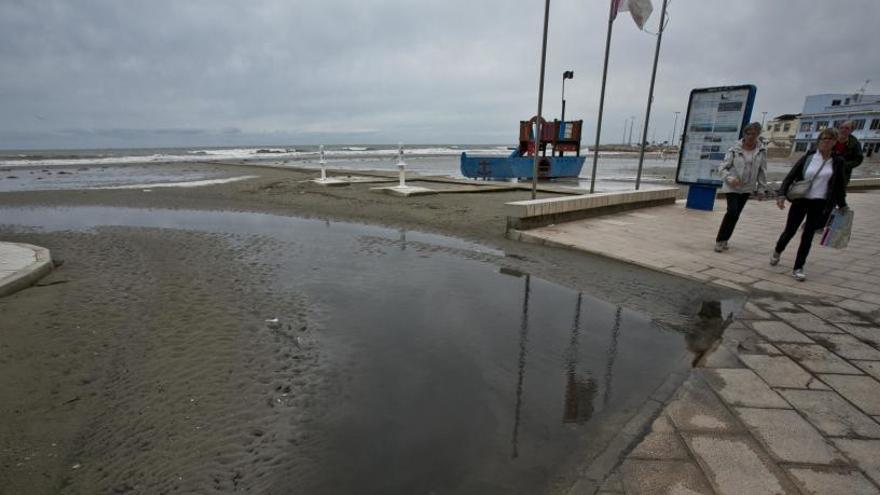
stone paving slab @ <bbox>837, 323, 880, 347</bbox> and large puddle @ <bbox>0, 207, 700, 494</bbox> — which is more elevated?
large puddle @ <bbox>0, 207, 700, 494</bbox>

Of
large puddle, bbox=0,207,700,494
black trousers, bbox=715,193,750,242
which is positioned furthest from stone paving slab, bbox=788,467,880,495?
black trousers, bbox=715,193,750,242

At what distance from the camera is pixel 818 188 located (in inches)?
199

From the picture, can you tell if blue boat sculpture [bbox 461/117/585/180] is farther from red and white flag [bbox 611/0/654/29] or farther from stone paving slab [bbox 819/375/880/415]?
stone paving slab [bbox 819/375/880/415]

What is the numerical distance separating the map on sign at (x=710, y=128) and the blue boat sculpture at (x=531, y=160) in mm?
11002

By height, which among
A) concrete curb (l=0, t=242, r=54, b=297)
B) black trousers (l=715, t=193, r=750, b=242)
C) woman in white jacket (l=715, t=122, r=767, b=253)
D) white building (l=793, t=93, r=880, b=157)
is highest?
white building (l=793, t=93, r=880, b=157)

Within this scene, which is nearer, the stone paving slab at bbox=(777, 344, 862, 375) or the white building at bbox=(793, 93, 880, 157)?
the stone paving slab at bbox=(777, 344, 862, 375)

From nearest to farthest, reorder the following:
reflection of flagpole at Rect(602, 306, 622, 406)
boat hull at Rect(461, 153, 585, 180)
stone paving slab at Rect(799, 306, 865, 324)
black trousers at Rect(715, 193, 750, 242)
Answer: reflection of flagpole at Rect(602, 306, 622, 406), stone paving slab at Rect(799, 306, 865, 324), black trousers at Rect(715, 193, 750, 242), boat hull at Rect(461, 153, 585, 180)

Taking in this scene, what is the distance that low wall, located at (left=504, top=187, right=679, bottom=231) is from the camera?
7449 millimetres

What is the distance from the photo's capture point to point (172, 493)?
2.00 m

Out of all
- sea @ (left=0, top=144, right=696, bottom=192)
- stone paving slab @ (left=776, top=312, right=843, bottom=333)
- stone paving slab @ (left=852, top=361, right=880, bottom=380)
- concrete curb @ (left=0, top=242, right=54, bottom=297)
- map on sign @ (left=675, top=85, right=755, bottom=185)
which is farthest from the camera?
sea @ (left=0, top=144, right=696, bottom=192)

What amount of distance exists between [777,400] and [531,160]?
791 inches

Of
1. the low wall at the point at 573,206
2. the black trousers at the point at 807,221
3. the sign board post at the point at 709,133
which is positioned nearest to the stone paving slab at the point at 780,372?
the black trousers at the point at 807,221

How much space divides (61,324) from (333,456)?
10.2 feet

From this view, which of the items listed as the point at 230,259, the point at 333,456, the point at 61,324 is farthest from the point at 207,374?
the point at 230,259
